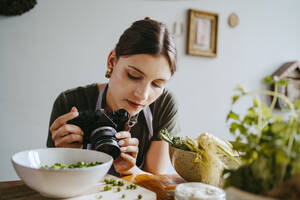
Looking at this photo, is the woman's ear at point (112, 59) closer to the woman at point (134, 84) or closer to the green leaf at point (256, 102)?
the woman at point (134, 84)

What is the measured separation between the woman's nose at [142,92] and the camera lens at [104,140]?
0.25m

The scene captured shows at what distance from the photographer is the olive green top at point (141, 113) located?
1422mm

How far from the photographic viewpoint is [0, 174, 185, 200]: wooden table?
29.0 inches

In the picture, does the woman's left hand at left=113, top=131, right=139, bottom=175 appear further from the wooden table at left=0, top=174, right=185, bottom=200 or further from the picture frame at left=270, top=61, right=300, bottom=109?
the picture frame at left=270, top=61, right=300, bottom=109

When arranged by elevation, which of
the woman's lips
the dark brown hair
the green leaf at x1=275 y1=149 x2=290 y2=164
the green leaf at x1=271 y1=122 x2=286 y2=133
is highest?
the dark brown hair

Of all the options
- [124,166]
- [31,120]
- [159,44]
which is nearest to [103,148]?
[124,166]

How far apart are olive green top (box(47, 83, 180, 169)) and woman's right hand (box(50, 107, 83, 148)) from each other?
1.36 feet

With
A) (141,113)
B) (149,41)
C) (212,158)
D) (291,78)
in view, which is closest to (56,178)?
(212,158)

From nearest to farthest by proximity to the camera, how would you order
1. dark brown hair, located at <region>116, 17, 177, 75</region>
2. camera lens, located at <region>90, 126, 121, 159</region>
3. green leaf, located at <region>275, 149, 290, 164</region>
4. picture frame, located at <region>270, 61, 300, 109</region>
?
green leaf, located at <region>275, 149, 290, 164</region>, camera lens, located at <region>90, 126, 121, 159</region>, dark brown hair, located at <region>116, 17, 177, 75</region>, picture frame, located at <region>270, 61, 300, 109</region>

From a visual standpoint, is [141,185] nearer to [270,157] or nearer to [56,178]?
[56,178]

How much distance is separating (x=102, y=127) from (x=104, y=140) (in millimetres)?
62

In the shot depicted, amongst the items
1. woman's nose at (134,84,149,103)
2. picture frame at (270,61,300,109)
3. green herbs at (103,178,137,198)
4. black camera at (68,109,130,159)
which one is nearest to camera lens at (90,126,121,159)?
black camera at (68,109,130,159)

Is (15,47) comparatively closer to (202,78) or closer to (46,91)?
(46,91)

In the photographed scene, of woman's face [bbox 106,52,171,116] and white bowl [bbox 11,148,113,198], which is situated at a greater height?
woman's face [bbox 106,52,171,116]
